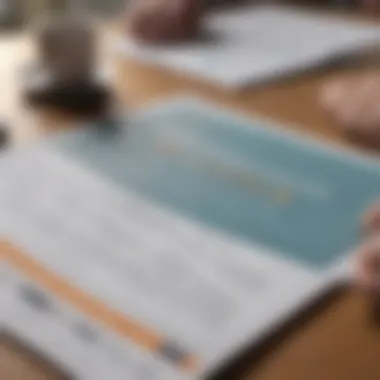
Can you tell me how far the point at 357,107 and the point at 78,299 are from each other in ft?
1.46

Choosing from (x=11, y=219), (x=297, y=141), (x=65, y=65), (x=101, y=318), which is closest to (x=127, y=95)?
(x=65, y=65)

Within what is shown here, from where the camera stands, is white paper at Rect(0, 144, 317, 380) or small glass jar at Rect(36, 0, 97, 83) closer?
white paper at Rect(0, 144, 317, 380)

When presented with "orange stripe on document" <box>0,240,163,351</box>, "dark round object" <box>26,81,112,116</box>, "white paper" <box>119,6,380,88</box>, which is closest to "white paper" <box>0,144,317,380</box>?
"orange stripe on document" <box>0,240,163,351</box>

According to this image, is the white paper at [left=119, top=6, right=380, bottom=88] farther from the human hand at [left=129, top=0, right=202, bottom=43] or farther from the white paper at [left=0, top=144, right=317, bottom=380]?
the white paper at [left=0, top=144, right=317, bottom=380]

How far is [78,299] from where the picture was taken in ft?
1.73

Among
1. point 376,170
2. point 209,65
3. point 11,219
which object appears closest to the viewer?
point 11,219

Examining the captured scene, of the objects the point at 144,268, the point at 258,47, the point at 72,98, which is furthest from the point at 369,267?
the point at 258,47

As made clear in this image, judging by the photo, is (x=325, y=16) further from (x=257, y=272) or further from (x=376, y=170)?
(x=257, y=272)

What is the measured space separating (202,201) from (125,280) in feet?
0.44

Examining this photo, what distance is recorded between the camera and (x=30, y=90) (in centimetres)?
89

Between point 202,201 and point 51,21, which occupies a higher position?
point 51,21

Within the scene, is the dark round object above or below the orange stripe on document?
above

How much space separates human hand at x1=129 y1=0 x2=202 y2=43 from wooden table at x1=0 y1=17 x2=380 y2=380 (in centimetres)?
9

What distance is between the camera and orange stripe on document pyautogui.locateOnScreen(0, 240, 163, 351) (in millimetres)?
492
